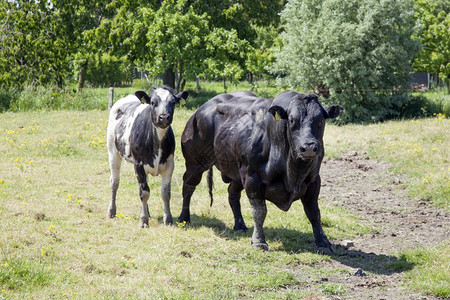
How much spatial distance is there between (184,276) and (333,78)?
16.8 metres

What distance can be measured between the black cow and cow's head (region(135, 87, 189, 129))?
73 cm

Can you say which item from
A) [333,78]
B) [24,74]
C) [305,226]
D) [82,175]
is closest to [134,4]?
[24,74]

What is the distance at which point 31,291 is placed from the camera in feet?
18.3

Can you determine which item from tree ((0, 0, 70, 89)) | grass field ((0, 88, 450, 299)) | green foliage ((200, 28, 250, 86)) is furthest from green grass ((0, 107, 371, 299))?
green foliage ((200, 28, 250, 86))

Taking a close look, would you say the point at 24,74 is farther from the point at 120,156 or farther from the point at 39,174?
the point at 120,156

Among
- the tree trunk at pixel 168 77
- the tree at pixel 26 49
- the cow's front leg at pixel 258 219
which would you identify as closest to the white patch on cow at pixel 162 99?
the cow's front leg at pixel 258 219

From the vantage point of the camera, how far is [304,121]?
267 inches

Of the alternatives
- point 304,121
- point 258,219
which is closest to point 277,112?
point 304,121

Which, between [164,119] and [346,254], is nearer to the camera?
[346,254]

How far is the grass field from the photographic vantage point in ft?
19.5

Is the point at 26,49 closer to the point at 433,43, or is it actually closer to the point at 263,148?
the point at 263,148

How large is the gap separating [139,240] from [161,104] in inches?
74.8

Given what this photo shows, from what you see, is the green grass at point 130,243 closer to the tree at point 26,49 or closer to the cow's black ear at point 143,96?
the cow's black ear at point 143,96

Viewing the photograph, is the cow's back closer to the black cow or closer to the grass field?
the black cow
